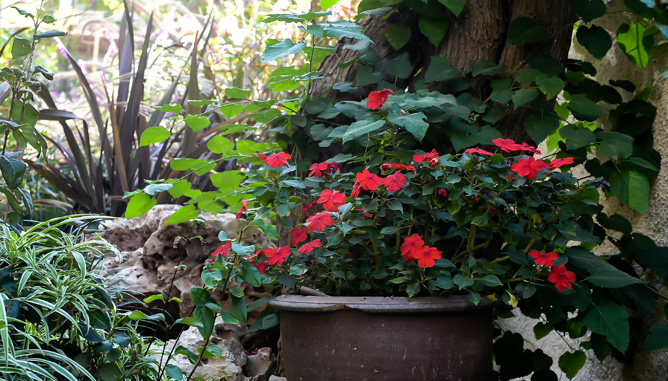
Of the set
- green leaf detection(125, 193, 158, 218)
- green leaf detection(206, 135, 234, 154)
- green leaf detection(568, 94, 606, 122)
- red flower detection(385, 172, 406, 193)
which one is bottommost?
green leaf detection(125, 193, 158, 218)

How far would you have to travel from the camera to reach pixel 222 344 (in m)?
1.77

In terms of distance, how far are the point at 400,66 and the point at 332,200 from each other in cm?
56

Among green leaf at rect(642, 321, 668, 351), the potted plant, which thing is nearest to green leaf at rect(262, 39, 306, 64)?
the potted plant

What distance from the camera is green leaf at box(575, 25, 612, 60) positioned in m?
1.60

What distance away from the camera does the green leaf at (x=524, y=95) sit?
150cm

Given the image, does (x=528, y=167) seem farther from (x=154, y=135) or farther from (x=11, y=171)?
(x=11, y=171)

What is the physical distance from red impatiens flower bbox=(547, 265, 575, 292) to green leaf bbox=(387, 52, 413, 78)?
0.73 m

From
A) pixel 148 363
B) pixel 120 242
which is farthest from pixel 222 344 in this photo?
pixel 120 242

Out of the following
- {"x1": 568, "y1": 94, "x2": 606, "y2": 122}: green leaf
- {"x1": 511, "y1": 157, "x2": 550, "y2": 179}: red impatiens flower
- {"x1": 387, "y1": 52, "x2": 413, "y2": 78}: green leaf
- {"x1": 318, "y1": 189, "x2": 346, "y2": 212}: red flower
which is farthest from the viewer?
{"x1": 387, "y1": 52, "x2": 413, "y2": 78}: green leaf

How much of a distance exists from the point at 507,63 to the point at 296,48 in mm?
646

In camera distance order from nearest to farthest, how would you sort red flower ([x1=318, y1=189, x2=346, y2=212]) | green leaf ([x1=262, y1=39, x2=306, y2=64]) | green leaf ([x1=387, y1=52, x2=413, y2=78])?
red flower ([x1=318, y1=189, x2=346, y2=212]), green leaf ([x1=262, y1=39, x2=306, y2=64]), green leaf ([x1=387, y1=52, x2=413, y2=78])

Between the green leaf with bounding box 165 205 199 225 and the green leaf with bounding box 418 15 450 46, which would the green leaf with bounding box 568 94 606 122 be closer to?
the green leaf with bounding box 418 15 450 46

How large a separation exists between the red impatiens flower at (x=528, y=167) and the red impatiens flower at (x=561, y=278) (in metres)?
0.24

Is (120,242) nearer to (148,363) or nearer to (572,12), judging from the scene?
(148,363)
